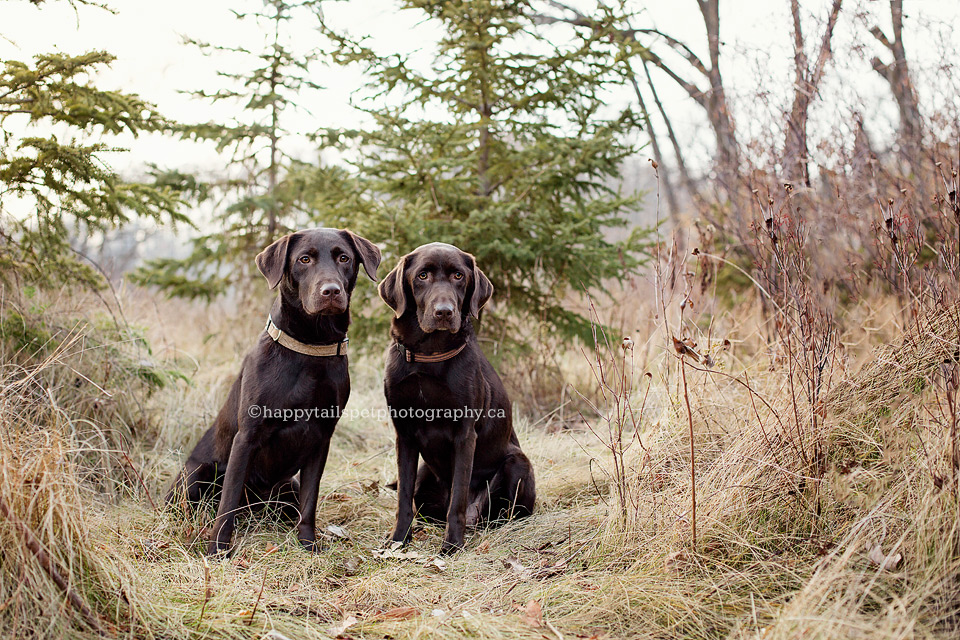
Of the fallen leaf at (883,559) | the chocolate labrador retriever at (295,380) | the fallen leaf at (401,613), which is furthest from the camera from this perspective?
the chocolate labrador retriever at (295,380)

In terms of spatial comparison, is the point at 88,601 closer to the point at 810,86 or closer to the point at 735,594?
the point at 735,594

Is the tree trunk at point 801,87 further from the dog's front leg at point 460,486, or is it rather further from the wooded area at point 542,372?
the dog's front leg at point 460,486

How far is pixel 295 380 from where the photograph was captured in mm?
3182

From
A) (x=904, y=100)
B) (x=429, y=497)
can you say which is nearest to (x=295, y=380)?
(x=429, y=497)

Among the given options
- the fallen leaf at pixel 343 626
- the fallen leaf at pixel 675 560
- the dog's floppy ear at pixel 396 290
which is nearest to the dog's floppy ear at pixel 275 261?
the dog's floppy ear at pixel 396 290

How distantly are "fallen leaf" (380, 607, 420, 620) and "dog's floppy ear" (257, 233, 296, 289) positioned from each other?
5.06 feet

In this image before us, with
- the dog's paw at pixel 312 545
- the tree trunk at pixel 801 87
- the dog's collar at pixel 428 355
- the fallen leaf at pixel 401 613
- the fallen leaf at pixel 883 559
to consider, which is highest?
the tree trunk at pixel 801 87

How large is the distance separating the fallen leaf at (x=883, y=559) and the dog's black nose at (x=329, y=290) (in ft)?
7.33

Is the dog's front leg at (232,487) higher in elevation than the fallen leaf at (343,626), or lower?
higher

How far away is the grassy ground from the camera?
212cm

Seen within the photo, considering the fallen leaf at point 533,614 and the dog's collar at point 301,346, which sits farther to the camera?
the dog's collar at point 301,346

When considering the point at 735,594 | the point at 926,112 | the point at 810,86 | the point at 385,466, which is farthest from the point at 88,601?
the point at 926,112

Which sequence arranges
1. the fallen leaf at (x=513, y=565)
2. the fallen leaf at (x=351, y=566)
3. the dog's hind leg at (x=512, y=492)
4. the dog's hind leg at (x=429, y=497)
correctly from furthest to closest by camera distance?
the dog's hind leg at (x=429, y=497) → the dog's hind leg at (x=512, y=492) → the fallen leaf at (x=351, y=566) → the fallen leaf at (x=513, y=565)

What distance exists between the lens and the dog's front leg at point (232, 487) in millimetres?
3127
